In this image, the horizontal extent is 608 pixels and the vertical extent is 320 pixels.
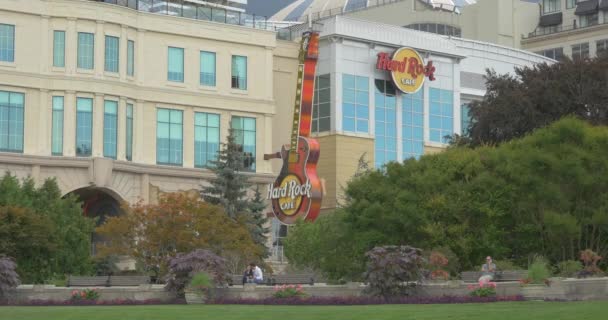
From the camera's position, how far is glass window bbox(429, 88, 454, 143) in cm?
9919

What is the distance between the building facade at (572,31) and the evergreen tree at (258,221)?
63.4m

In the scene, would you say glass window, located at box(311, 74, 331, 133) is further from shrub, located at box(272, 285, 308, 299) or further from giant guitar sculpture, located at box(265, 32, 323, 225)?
shrub, located at box(272, 285, 308, 299)

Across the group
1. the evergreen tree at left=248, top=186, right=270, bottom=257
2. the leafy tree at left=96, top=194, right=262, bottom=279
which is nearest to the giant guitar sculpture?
the evergreen tree at left=248, top=186, right=270, bottom=257

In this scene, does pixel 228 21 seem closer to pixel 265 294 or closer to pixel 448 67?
pixel 448 67

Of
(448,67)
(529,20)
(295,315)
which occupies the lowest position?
(295,315)

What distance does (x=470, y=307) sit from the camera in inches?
1542

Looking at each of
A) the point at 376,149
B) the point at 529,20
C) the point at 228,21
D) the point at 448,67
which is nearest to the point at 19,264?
the point at 228,21

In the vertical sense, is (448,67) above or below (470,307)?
above

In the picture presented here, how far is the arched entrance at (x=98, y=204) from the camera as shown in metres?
83.1

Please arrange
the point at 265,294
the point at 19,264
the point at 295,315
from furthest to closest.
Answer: the point at 19,264 < the point at 265,294 < the point at 295,315

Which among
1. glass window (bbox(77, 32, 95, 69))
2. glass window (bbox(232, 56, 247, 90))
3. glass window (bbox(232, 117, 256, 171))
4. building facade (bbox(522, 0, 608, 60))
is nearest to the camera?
glass window (bbox(77, 32, 95, 69))

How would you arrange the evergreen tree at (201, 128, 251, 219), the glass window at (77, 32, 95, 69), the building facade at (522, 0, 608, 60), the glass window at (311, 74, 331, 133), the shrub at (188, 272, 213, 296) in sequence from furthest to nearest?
the building facade at (522, 0, 608, 60)
the glass window at (311, 74, 331, 133)
the glass window at (77, 32, 95, 69)
the evergreen tree at (201, 128, 251, 219)
the shrub at (188, 272, 213, 296)

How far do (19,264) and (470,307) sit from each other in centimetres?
3141

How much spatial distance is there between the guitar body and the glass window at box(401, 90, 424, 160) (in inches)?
462
